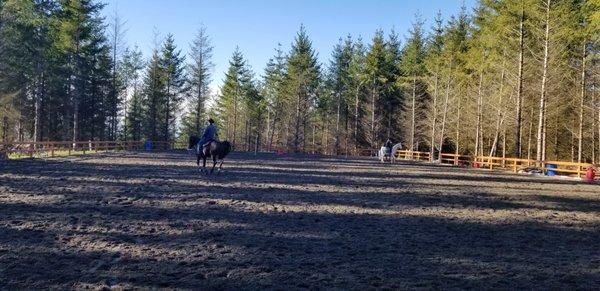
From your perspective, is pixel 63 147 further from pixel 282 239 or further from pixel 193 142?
pixel 282 239

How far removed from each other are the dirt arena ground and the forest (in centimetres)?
1799

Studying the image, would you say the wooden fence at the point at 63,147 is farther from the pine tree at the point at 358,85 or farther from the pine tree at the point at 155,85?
the pine tree at the point at 358,85

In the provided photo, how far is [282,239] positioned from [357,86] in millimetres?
57141

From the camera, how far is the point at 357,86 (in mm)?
63094

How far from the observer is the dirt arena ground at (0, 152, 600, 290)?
5.44m

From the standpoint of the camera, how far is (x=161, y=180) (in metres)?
15.7

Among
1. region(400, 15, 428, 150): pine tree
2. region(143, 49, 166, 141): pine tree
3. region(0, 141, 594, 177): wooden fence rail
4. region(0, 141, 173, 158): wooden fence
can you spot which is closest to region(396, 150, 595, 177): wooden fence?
region(0, 141, 594, 177): wooden fence rail

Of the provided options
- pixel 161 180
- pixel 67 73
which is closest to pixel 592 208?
pixel 161 180

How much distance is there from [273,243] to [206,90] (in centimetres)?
5892

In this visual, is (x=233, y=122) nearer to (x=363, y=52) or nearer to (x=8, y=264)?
(x=363, y=52)

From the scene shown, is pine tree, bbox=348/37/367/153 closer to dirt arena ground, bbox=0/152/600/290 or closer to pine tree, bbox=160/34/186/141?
pine tree, bbox=160/34/186/141

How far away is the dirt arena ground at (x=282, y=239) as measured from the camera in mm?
5438

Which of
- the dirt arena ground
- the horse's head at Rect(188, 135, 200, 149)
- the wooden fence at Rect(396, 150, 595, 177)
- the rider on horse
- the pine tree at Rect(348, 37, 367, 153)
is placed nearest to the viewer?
the dirt arena ground

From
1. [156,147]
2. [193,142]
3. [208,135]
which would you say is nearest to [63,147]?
[156,147]
